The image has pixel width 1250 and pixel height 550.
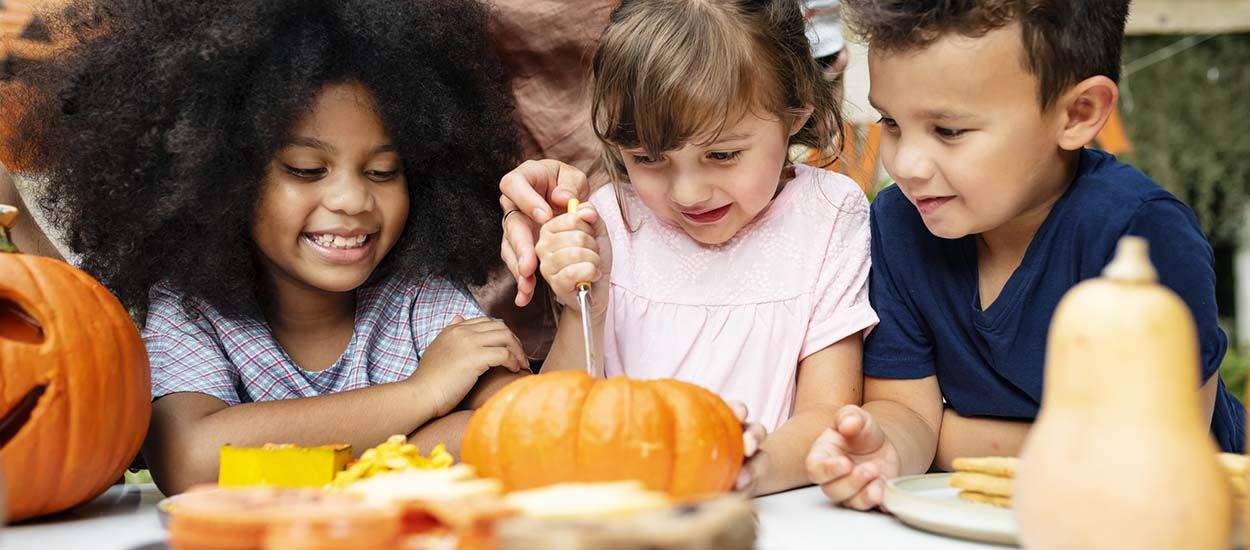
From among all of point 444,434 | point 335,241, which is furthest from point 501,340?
point 335,241

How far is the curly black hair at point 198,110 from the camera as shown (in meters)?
1.74

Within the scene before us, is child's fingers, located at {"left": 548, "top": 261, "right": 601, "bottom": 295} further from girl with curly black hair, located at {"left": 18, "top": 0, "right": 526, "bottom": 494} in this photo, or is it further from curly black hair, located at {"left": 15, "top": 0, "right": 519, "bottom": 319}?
curly black hair, located at {"left": 15, "top": 0, "right": 519, "bottom": 319}

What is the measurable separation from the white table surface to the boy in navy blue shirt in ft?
0.19

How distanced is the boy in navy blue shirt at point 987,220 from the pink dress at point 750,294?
0.41 ft

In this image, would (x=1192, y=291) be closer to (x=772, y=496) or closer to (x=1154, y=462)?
(x=772, y=496)

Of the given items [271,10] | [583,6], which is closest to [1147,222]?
[583,6]

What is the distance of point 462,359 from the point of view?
67.2 inches

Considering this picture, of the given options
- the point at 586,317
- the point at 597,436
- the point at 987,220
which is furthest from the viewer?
the point at 987,220

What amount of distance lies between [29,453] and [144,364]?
0.20 m

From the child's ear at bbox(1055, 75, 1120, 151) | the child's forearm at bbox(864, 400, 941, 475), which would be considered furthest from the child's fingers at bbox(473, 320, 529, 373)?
the child's ear at bbox(1055, 75, 1120, 151)

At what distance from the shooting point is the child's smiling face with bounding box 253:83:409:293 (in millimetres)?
1767

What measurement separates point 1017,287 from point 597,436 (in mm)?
819

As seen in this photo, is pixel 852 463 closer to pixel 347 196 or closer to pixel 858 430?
pixel 858 430

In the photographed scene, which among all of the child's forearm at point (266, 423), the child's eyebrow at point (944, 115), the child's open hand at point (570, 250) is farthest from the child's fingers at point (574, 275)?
the child's eyebrow at point (944, 115)
